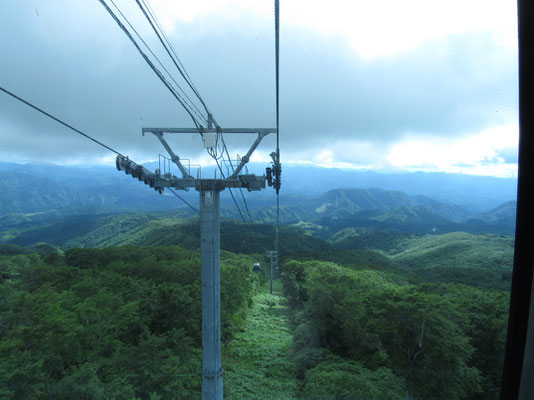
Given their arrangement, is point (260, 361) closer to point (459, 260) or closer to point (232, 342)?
point (232, 342)

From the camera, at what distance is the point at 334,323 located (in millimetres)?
13867

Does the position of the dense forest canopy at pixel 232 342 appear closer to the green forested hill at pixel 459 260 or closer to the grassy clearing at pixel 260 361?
the grassy clearing at pixel 260 361

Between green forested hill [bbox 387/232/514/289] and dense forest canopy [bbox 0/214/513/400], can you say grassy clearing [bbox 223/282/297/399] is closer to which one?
dense forest canopy [bbox 0/214/513/400]

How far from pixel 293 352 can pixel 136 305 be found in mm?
7867

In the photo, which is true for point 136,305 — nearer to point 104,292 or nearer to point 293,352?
point 104,292

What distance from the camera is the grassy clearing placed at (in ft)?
34.4

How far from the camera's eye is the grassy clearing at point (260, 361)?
10484 millimetres

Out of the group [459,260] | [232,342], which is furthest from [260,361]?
[459,260]

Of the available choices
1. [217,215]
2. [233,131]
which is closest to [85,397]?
[217,215]

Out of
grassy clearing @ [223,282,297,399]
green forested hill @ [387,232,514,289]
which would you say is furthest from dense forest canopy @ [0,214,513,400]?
green forested hill @ [387,232,514,289]

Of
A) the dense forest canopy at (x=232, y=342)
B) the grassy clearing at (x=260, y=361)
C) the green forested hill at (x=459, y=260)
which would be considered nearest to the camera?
the dense forest canopy at (x=232, y=342)

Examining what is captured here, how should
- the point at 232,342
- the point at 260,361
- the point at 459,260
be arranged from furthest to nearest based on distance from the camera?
1. the point at 459,260
2. the point at 232,342
3. the point at 260,361

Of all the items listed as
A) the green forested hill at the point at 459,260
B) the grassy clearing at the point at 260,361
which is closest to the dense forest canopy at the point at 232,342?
the grassy clearing at the point at 260,361

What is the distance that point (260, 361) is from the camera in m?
13.4
